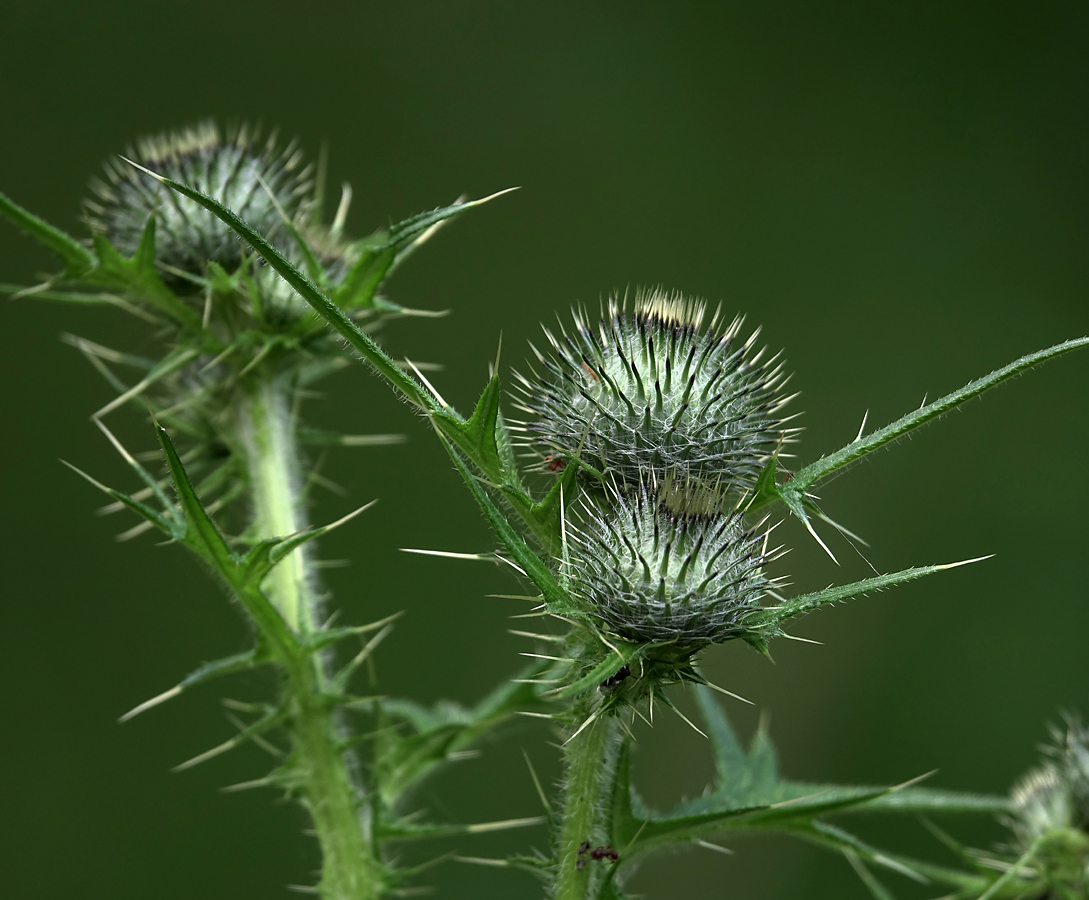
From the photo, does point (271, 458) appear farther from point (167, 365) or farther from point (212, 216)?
point (212, 216)

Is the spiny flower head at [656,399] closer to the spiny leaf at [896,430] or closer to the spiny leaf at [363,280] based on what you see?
the spiny leaf at [896,430]

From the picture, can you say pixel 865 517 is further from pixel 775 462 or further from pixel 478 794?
pixel 775 462

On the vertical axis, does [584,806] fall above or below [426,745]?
below

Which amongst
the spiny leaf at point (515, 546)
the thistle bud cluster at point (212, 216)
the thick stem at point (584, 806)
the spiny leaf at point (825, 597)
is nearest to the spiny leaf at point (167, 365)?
the thistle bud cluster at point (212, 216)

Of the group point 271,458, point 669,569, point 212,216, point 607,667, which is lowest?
point 607,667

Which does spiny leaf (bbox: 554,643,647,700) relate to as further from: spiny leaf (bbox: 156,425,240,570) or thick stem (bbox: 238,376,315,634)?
thick stem (bbox: 238,376,315,634)

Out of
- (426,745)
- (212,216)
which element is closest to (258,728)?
(426,745)

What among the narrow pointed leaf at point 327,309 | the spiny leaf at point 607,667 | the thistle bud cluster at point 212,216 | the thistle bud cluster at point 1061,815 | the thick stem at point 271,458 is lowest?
the thistle bud cluster at point 1061,815
